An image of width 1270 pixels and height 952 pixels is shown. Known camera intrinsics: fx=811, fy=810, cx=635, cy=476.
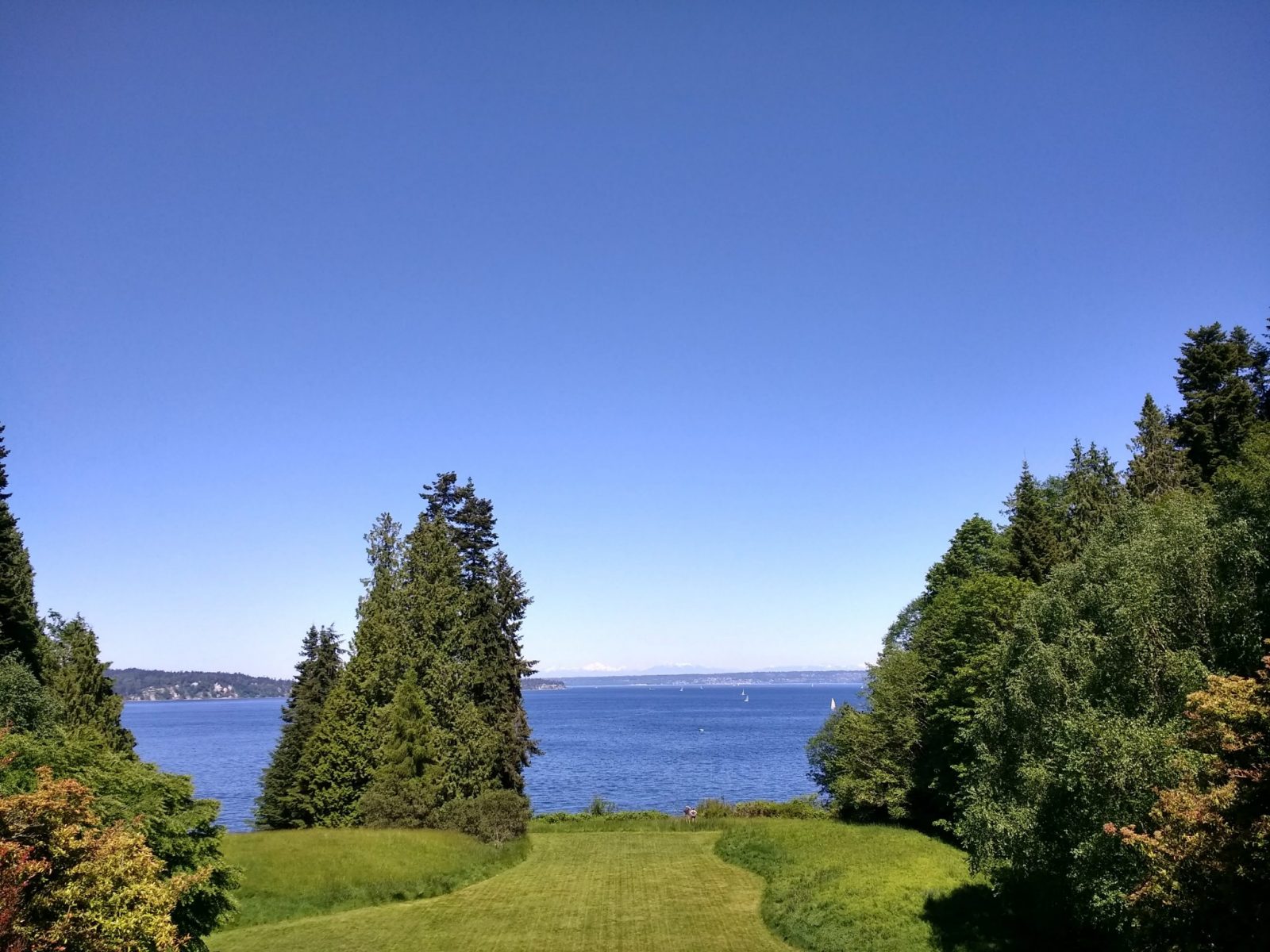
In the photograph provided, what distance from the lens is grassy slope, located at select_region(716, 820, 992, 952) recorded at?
2486 centimetres

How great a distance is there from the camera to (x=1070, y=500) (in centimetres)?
5597

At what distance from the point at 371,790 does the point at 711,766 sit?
64.5m

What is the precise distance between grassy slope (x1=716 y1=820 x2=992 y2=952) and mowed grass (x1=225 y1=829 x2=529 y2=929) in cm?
1350

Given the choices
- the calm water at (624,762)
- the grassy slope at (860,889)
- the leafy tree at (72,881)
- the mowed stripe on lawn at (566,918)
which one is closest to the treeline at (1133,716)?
the grassy slope at (860,889)

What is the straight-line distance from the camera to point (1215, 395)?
48406 mm

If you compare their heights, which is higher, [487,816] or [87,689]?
[87,689]

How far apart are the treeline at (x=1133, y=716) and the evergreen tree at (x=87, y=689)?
40830mm

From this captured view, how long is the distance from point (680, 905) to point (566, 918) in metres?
4.68

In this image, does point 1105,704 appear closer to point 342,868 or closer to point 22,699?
point 342,868

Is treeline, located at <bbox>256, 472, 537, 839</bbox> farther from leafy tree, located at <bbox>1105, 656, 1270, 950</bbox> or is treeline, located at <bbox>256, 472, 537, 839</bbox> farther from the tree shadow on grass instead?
leafy tree, located at <bbox>1105, 656, 1270, 950</bbox>

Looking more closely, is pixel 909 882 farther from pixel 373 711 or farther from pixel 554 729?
pixel 554 729

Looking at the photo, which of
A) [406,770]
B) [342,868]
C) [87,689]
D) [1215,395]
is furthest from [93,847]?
[1215,395]

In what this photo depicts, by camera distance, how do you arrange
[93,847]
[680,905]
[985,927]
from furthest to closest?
1. [680,905]
2. [985,927]
3. [93,847]

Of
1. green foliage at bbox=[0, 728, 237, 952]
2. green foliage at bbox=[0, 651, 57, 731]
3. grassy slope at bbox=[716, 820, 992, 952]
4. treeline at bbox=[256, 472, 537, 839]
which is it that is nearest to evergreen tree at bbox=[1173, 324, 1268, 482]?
grassy slope at bbox=[716, 820, 992, 952]
